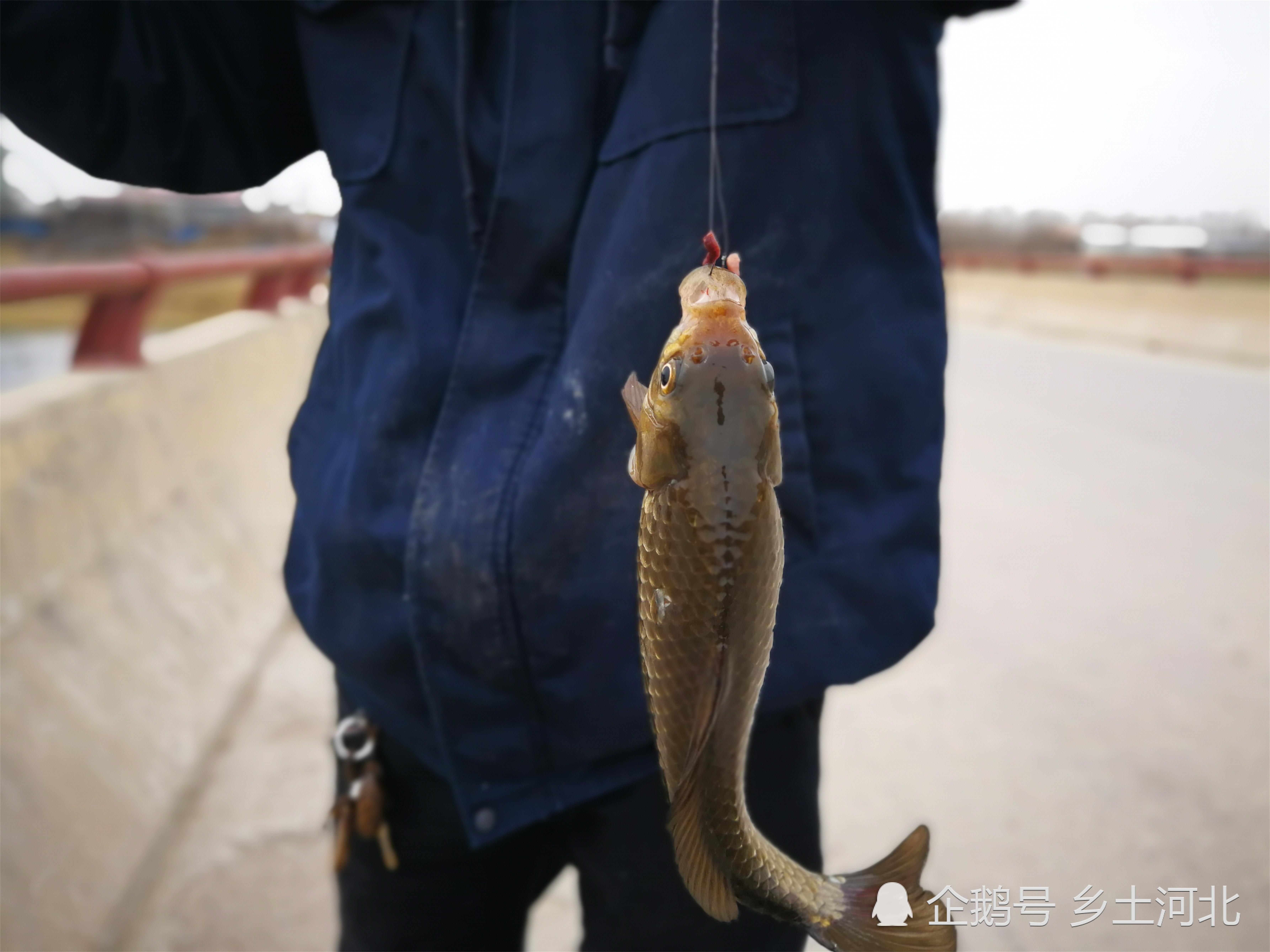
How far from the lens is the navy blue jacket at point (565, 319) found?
132 centimetres

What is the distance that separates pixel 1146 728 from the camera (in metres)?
2.91

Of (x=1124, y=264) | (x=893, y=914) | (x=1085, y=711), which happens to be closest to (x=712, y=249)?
(x=893, y=914)

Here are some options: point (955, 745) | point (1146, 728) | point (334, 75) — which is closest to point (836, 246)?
point (334, 75)

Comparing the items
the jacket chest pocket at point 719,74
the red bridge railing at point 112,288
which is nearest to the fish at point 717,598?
the jacket chest pocket at point 719,74

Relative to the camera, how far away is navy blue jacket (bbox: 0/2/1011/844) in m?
1.32

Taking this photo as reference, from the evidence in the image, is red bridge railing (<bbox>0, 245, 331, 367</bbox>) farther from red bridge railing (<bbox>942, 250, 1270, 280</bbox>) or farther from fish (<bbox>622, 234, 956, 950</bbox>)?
red bridge railing (<bbox>942, 250, 1270, 280</bbox>)

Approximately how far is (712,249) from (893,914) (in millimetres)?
723

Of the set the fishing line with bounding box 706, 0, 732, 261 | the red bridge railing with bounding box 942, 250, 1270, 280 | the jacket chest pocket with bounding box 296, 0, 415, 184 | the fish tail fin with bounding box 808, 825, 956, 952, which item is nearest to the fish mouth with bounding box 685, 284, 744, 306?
the fishing line with bounding box 706, 0, 732, 261

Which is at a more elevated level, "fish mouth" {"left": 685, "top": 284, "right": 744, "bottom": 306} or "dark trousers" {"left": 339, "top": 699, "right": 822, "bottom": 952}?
"fish mouth" {"left": 685, "top": 284, "right": 744, "bottom": 306}

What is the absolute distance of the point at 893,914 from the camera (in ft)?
3.43

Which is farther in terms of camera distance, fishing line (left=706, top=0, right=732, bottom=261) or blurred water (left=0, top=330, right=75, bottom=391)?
blurred water (left=0, top=330, right=75, bottom=391)

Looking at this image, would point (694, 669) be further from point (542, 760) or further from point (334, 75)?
point (334, 75)

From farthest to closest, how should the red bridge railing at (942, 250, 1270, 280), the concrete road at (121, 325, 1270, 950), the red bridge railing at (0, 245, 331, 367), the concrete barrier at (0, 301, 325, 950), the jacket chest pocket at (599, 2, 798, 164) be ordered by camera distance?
the red bridge railing at (942, 250, 1270, 280) → the concrete road at (121, 325, 1270, 950) → the red bridge railing at (0, 245, 331, 367) → the concrete barrier at (0, 301, 325, 950) → the jacket chest pocket at (599, 2, 798, 164)

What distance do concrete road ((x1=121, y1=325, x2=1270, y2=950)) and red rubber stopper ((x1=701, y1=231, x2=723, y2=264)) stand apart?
74.7 inches
